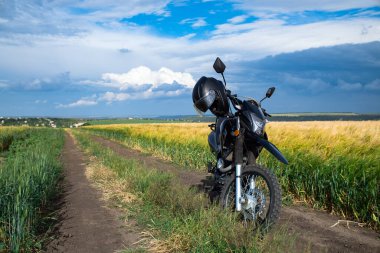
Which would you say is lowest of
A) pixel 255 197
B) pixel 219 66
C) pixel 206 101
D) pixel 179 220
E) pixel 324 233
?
pixel 324 233

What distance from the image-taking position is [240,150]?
198 inches

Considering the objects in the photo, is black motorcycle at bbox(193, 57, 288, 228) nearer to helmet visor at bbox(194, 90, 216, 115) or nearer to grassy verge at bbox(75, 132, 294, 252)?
helmet visor at bbox(194, 90, 216, 115)

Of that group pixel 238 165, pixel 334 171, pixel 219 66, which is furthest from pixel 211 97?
pixel 334 171

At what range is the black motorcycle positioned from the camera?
15.3 ft

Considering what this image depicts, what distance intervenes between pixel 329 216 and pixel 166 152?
10670 mm

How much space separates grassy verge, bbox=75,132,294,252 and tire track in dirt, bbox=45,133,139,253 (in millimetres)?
293

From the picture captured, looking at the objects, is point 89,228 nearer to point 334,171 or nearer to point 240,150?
point 240,150

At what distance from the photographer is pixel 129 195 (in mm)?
7133

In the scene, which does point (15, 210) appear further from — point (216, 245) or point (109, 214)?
point (216, 245)

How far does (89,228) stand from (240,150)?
261cm

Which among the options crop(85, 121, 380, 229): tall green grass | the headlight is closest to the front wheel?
the headlight

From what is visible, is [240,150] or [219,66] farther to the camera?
[219,66]

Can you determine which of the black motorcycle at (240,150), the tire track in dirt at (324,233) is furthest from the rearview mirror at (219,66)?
the tire track in dirt at (324,233)

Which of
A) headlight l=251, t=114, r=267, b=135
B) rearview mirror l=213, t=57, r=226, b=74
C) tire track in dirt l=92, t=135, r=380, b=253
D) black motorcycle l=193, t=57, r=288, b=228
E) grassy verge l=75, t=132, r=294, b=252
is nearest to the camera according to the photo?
grassy verge l=75, t=132, r=294, b=252
